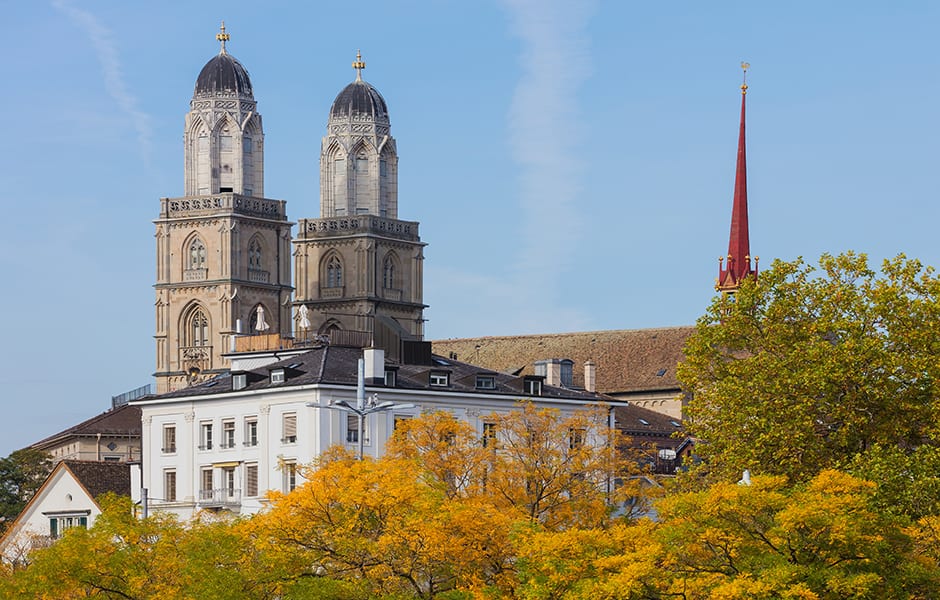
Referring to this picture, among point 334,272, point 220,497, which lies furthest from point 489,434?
point 334,272

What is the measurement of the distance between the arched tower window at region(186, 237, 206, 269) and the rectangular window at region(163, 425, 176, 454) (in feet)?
265

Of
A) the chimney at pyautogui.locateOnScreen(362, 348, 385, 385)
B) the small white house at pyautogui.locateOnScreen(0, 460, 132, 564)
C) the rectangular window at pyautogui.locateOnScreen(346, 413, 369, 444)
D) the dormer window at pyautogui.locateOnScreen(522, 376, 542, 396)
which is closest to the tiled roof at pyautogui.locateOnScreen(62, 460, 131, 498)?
the small white house at pyautogui.locateOnScreen(0, 460, 132, 564)

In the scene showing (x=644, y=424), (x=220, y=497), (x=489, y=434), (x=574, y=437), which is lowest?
(x=220, y=497)

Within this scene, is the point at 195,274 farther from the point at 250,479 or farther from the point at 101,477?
the point at 250,479

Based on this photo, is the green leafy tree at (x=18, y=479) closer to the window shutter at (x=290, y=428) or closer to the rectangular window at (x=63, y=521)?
the rectangular window at (x=63, y=521)

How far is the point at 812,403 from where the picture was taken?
252 feet

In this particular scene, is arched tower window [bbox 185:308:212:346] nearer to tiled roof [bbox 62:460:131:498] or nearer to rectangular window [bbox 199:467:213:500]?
tiled roof [bbox 62:460:131:498]

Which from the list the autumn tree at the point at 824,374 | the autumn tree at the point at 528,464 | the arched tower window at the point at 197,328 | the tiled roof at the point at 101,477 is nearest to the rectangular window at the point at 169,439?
the tiled roof at the point at 101,477

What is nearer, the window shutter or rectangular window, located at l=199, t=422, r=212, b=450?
the window shutter

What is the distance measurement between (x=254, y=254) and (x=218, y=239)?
11.2ft

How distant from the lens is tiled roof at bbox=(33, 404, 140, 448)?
521 ft

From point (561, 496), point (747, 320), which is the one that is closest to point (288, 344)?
point (561, 496)

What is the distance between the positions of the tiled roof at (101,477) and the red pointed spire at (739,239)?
67949 mm

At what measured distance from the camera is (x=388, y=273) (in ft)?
654
